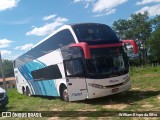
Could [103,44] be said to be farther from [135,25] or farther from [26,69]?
[135,25]

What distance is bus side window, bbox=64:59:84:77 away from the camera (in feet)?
45.5

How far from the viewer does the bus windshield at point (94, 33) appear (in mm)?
13758

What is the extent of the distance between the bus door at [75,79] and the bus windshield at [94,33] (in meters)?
1.08

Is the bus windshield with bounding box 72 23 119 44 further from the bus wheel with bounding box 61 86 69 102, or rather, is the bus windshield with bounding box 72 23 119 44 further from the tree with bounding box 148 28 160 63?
the tree with bounding box 148 28 160 63

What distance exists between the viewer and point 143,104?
12.0 metres

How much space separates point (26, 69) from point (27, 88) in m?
1.97

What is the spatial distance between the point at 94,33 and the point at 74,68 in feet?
6.43

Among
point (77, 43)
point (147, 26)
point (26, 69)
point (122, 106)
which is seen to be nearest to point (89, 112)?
point (122, 106)

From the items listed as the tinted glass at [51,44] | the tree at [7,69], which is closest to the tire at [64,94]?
the tinted glass at [51,44]

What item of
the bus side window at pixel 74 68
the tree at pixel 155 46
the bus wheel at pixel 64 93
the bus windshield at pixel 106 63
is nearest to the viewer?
the bus windshield at pixel 106 63

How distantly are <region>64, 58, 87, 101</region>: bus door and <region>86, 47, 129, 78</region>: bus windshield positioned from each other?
1.89ft

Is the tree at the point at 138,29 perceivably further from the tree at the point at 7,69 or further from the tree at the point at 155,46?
the tree at the point at 7,69

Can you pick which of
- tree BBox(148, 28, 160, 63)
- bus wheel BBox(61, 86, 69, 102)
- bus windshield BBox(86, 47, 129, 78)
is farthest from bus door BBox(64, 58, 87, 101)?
tree BBox(148, 28, 160, 63)

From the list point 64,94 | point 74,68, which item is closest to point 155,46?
point 64,94
